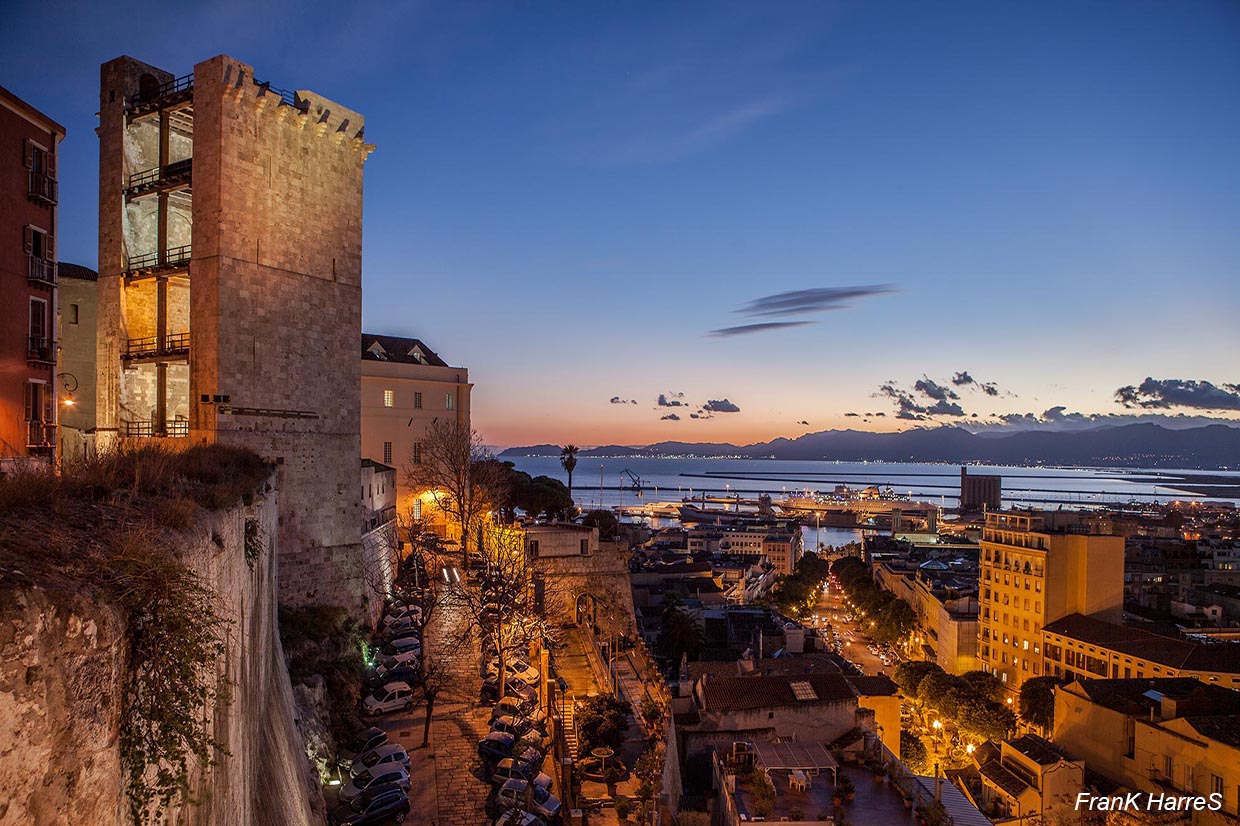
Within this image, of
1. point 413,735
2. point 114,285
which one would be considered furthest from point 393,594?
point 114,285

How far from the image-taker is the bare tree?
89.8 feet

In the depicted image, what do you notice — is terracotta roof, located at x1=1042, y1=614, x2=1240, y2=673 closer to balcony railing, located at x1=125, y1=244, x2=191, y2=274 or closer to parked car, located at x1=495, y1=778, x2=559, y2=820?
parked car, located at x1=495, y1=778, x2=559, y2=820

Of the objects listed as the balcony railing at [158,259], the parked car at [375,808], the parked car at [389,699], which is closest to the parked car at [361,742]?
the parked car at [389,699]

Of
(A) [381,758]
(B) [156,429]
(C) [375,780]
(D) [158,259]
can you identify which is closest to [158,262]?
(D) [158,259]

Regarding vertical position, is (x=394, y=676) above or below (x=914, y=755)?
above

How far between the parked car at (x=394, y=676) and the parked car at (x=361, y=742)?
221 centimetres

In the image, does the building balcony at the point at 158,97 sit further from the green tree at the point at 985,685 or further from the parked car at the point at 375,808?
the green tree at the point at 985,685

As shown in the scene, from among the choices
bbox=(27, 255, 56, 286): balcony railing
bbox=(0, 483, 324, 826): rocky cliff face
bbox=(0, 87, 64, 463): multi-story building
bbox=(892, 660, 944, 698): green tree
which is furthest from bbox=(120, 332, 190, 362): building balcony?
bbox=(892, 660, 944, 698): green tree

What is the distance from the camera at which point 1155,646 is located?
113 feet

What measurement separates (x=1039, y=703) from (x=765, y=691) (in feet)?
65.7

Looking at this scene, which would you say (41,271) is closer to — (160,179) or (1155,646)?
(160,179)

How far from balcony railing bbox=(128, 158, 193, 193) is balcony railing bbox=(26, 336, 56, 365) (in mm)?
5232

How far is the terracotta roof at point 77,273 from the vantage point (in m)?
20.6

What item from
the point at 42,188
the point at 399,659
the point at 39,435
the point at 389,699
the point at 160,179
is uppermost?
the point at 160,179
